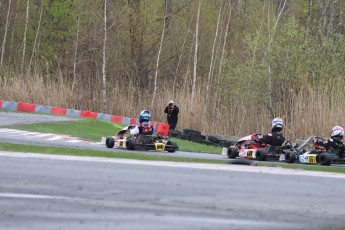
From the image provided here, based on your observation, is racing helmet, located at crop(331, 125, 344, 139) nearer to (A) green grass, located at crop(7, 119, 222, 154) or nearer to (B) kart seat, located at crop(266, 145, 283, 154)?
(B) kart seat, located at crop(266, 145, 283, 154)

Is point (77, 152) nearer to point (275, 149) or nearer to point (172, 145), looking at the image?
point (172, 145)

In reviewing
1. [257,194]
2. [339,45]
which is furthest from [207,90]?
[257,194]

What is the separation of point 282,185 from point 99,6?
33897mm

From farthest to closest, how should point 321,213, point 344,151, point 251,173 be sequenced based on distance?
point 344,151
point 251,173
point 321,213

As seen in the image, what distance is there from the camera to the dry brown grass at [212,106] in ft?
99.9

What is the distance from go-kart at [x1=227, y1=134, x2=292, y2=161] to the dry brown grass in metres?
5.34

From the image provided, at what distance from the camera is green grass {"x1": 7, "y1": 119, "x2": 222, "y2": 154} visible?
94.1 feet

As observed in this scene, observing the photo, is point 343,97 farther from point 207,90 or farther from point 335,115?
point 207,90

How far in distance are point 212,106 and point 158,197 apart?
25.3 meters

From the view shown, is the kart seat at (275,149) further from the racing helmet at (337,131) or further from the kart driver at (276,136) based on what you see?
the racing helmet at (337,131)

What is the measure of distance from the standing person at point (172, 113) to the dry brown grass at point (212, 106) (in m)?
1.06

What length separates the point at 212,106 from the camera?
3603cm

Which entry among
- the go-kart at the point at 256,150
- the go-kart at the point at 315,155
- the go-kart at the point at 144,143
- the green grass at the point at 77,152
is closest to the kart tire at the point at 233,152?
the go-kart at the point at 256,150

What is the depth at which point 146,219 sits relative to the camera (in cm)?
905
